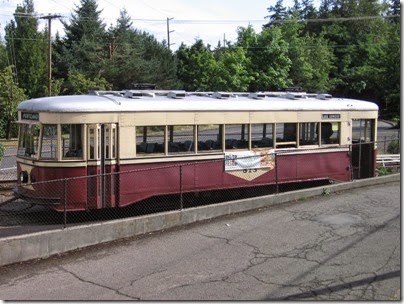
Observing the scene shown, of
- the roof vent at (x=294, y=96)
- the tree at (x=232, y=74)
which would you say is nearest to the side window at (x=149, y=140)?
the roof vent at (x=294, y=96)

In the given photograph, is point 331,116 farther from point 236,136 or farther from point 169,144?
point 169,144

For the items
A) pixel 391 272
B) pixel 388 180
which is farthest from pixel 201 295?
pixel 388 180

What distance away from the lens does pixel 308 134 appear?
16438 millimetres

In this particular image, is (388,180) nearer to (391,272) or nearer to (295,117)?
(295,117)

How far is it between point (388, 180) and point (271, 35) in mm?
36216

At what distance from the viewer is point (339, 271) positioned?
807 cm

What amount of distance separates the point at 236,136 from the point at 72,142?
Result: 461cm

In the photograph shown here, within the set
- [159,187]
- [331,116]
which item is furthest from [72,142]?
[331,116]

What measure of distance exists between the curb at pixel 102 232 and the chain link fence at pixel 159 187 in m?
0.63

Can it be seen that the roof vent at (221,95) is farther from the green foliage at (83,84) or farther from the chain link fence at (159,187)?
the green foliage at (83,84)

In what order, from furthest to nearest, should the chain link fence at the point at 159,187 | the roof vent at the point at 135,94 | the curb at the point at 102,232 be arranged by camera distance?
the roof vent at the point at 135,94 < the chain link fence at the point at 159,187 < the curb at the point at 102,232

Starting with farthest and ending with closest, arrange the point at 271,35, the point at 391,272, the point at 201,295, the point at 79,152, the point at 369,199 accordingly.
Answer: the point at 271,35 → the point at 369,199 → the point at 79,152 → the point at 391,272 → the point at 201,295

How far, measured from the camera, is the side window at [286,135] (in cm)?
1576

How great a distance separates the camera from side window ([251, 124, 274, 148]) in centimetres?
1525
